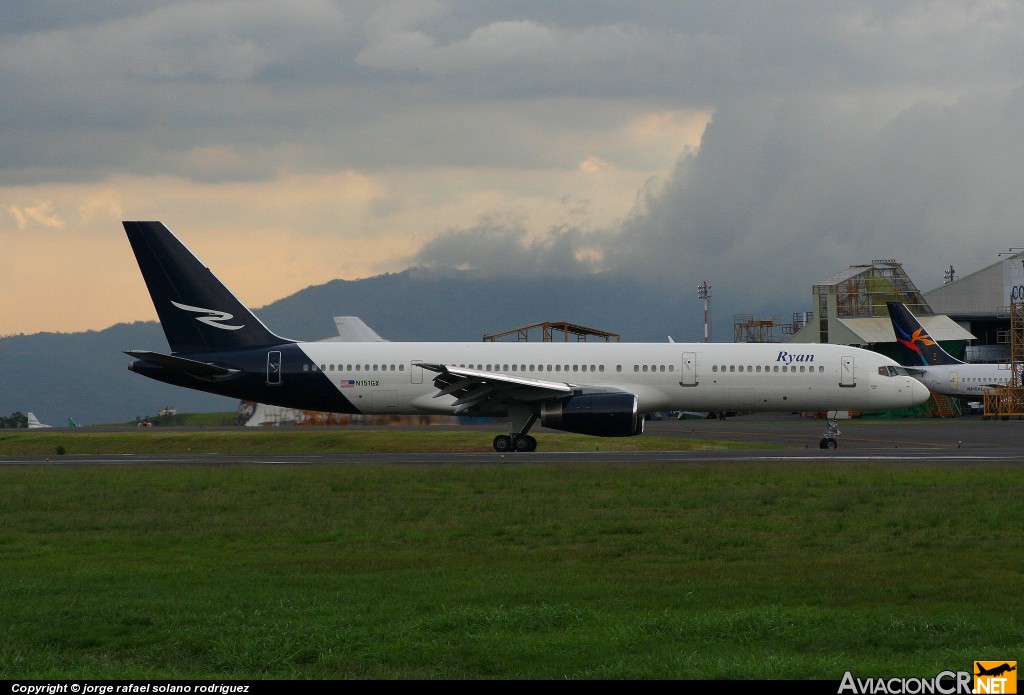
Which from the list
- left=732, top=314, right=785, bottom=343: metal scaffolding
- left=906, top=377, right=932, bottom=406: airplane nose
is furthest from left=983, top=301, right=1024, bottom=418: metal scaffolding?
left=906, top=377, right=932, bottom=406: airplane nose

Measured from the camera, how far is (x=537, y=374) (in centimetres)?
3941

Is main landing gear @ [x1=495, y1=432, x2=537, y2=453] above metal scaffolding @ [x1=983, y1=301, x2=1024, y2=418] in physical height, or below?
below

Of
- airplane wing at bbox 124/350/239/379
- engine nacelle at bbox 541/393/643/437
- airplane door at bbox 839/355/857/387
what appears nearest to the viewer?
engine nacelle at bbox 541/393/643/437

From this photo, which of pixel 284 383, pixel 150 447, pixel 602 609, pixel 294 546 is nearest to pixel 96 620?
pixel 602 609

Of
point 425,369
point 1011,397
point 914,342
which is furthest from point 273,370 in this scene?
point 914,342

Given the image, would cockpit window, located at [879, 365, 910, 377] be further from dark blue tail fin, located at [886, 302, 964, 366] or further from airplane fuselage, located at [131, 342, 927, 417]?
dark blue tail fin, located at [886, 302, 964, 366]

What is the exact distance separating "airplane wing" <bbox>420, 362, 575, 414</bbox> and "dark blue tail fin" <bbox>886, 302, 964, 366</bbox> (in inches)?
2287

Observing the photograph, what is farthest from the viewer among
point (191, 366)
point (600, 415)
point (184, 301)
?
point (184, 301)

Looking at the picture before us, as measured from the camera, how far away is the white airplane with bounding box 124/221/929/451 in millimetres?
39281

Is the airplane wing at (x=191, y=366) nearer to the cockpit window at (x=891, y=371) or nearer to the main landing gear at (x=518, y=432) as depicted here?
the main landing gear at (x=518, y=432)

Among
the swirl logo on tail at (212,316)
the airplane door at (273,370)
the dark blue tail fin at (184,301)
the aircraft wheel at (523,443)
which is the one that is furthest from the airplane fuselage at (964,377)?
the swirl logo on tail at (212,316)

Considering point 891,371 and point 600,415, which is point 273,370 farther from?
point 891,371

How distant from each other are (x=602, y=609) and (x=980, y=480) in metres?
16.8

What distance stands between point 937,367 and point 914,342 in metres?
2.68
